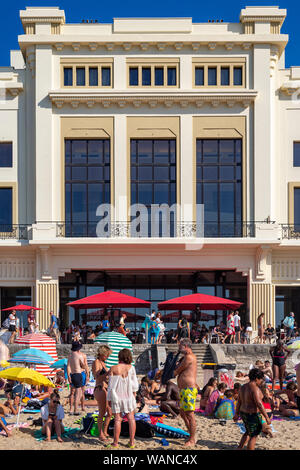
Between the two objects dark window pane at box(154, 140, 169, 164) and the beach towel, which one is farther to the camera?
dark window pane at box(154, 140, 169, 164)

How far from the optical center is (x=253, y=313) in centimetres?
3409

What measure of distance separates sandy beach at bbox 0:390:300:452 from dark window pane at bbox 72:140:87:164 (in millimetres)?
20020

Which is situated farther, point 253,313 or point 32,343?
point 253,313

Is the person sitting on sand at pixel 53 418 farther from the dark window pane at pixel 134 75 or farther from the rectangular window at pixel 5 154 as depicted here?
the dark window pane at pixel 134 75

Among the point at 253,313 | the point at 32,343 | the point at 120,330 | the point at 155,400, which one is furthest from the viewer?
the point at 253,313

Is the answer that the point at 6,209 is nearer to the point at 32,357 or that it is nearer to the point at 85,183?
the point at 85,183

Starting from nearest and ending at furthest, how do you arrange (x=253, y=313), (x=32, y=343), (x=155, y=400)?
(x=155, y=400)
(x=32, y=343)
(x=253, y=313)

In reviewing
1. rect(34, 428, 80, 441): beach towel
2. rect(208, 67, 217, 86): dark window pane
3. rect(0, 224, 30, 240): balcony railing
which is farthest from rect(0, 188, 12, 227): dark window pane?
rect(34, 428, 80, 441): beach towel

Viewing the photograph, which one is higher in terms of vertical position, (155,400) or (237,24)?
(237,24)

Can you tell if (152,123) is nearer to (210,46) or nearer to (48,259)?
(210,46)

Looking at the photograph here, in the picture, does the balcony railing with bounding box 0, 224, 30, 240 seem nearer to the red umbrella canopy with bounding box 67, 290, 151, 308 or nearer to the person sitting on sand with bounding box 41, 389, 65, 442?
the red umbrella canopy with bounding box 67, 290, 151, 308

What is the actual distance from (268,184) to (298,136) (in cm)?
303

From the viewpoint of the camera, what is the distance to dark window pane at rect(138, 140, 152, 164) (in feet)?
115

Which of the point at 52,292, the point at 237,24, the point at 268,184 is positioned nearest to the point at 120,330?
the point at 52,292
